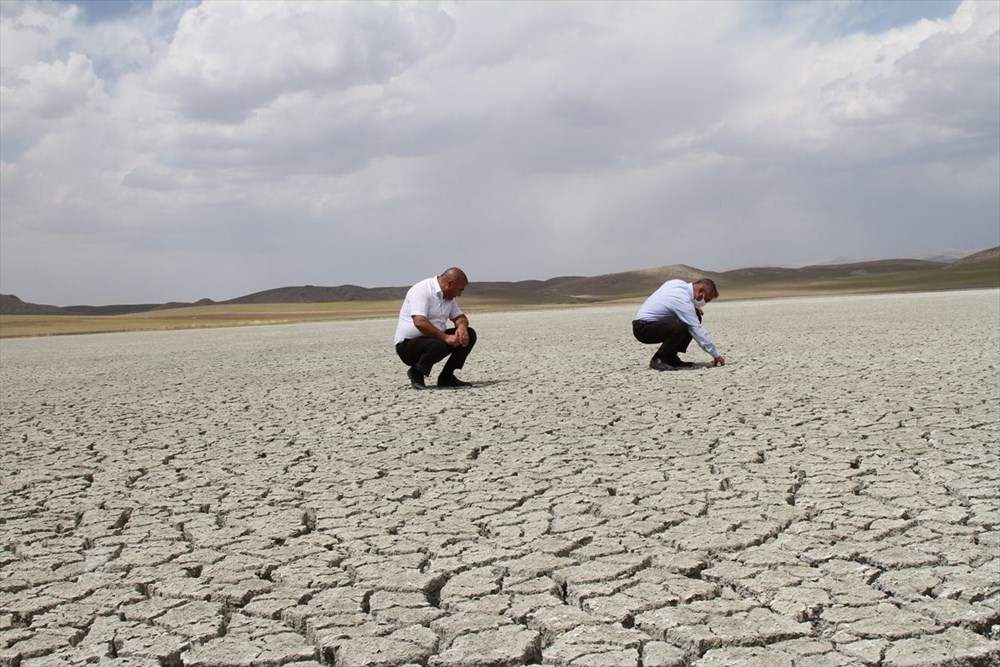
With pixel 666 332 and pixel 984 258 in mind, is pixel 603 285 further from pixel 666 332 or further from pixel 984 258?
pixel 666 332

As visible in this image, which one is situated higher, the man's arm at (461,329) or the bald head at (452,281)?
the bald head at (452,281)

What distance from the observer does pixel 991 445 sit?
4.73 m

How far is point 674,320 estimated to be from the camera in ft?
28.5

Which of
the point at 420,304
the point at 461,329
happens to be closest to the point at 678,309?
the point at 461,329

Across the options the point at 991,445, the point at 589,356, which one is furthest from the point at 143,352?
the point at 991,445

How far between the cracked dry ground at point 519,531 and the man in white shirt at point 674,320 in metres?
1.02

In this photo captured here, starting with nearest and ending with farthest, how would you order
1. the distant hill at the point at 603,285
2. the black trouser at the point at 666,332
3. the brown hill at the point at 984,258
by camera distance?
1. the black trouser at the point at 666,332
2. the brown hill at the point at 984,258
3. the distant hill at the point at 603,285

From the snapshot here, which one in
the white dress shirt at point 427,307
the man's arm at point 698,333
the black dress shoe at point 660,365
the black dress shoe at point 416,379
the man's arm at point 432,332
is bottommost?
the black dress shoe at point 660,365

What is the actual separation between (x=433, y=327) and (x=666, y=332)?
2471 millimetres

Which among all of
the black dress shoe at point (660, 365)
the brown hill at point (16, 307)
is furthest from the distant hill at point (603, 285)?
the black dress shoe at point (660, 365)

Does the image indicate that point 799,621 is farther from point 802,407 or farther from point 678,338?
point 678,338

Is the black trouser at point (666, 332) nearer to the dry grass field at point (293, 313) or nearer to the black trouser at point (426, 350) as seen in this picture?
the black trouser at point (426, 350)

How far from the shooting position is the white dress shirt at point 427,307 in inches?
293

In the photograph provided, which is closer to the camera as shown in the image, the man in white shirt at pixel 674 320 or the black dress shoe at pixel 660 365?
the man in white shirt at pixel 674 320
